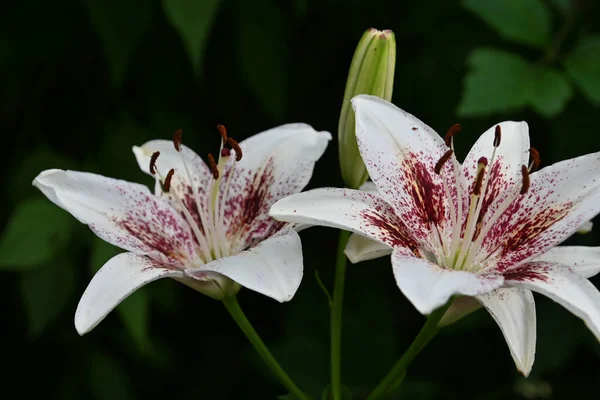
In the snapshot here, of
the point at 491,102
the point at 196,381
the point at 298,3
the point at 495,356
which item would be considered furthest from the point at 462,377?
the point at 298,3

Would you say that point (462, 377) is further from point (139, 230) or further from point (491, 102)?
point (139, 230)

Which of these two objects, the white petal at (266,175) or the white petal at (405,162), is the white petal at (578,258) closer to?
the white petal at (405,162)

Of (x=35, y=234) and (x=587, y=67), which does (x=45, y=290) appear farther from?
(x=587, y=67)

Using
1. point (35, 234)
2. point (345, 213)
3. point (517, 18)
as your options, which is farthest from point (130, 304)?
point (517, 18)

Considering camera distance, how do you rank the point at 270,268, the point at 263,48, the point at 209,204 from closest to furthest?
the point at 270,268, the point at 209,204, the point at 263,48

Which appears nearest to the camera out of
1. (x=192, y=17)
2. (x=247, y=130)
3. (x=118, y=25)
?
(x=192, y=17)

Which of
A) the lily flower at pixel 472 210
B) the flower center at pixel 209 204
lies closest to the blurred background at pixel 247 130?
the flower center at pixel 209 204
